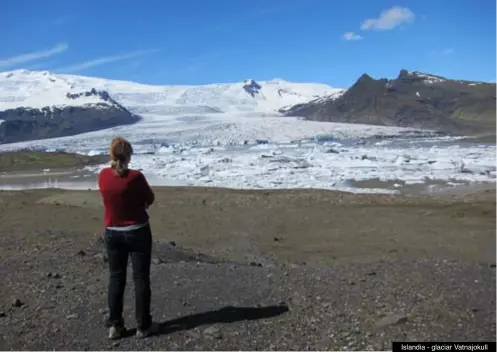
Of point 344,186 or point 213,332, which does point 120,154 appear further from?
point 344,186

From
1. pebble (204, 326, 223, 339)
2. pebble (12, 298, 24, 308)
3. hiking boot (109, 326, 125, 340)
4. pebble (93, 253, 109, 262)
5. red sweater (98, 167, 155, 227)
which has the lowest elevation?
pebble (93, 253, 109, 262)

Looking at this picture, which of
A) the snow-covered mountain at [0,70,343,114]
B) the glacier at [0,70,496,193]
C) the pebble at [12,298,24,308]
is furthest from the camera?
the snow-covered mountain at [0,70,343,114]

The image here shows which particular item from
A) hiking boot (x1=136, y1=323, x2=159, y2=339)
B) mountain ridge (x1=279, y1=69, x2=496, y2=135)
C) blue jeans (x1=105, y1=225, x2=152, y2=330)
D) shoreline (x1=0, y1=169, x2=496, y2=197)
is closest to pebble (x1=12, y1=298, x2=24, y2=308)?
blue jeans (x1=105, y1=225, x2=152, y2=330)

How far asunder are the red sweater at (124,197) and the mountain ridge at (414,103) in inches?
3857

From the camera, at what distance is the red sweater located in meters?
4.93

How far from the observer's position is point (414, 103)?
12044cm

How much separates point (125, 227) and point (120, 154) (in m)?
0.61

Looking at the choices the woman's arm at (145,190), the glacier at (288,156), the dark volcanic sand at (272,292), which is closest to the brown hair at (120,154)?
the woman's arm at (145,190)

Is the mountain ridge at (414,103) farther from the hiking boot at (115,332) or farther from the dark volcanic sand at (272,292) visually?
the hiking boot at (115,332)

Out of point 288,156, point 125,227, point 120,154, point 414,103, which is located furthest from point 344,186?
point 414,103

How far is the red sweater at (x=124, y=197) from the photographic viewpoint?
16.2 ft

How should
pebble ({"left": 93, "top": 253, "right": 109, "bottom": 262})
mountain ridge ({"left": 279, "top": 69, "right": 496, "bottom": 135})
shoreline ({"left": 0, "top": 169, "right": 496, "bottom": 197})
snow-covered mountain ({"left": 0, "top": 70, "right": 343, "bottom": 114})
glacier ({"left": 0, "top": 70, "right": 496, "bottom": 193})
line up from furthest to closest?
1. snow-covered mountain ({"left": 0, "top": 70, "right": 343, "bottom": 114})
2. mountain ridge ({"left": 279, "top": 69, "right": 496, "bottom": 135})
3. glacier ({"left": 0, "top": 70, "right": 496, "bottom": 193})
4. shoreline ({"left": 0, "top": 169, "right": 496, "bottom": 197})
5. pebble ({"left": 93, "top": 253, "right": 109, "bottom": 262})

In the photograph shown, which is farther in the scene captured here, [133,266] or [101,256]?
[101,256]

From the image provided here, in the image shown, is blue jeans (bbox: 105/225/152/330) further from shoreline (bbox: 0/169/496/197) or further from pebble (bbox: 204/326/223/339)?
shoreline (bbox: 0/169/496/197)
